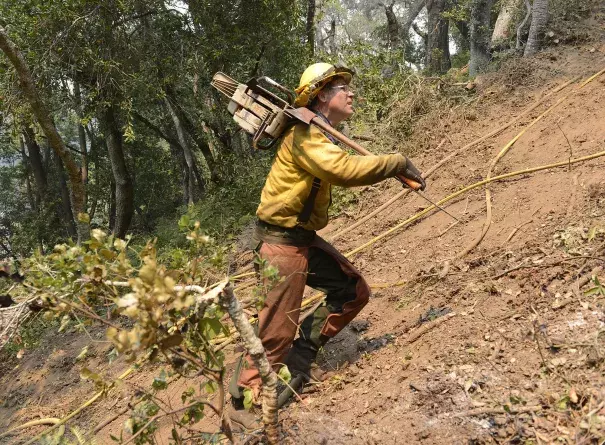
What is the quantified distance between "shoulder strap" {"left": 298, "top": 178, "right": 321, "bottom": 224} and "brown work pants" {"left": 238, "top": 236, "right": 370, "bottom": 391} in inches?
7.7

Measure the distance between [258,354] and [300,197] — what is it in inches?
43.7

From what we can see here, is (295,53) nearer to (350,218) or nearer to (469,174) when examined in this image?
(350,218)

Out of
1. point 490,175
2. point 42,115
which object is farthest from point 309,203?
point 42,115

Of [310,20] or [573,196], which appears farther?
[310,20]

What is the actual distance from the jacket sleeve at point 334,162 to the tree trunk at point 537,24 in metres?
6.10

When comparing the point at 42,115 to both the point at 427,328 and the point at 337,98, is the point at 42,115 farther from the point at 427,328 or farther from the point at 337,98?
the point at 427,328

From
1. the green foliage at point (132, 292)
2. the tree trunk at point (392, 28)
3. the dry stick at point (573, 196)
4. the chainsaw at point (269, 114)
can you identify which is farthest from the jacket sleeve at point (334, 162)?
the tree trunk at point (392, 28)

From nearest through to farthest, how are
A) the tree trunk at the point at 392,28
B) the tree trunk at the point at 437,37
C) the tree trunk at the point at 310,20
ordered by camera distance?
the tree trunk at the point at 310,20 → the tree trunk at the point at 392,28 → the tree trunk at the point at 437,37

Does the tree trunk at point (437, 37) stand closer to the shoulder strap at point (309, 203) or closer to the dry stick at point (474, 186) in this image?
the dry stick at point (474, 186)

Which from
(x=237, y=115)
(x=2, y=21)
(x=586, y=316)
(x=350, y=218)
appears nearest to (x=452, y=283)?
(x=586, y=316)

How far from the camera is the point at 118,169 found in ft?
36.6

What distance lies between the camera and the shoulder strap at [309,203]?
2.88m

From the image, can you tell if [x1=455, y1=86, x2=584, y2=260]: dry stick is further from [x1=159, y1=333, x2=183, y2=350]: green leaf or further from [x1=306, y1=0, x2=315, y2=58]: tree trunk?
[x1=306, y1=0, x2=315, y2=58]: tree trunk

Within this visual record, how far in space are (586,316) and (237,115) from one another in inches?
91.1
